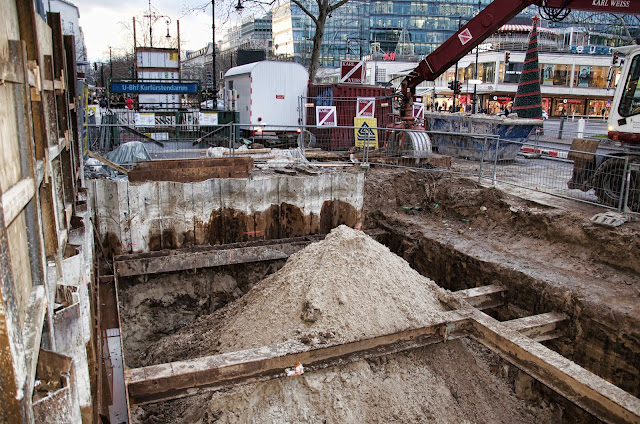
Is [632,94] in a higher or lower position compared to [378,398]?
higher

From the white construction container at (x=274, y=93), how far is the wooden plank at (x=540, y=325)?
11850mm

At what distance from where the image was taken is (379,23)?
99.8 m

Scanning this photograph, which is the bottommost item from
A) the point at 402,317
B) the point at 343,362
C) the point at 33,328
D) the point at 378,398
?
the point at 378,398

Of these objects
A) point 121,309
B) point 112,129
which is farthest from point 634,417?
point 112,129

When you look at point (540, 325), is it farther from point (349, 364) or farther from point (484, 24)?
point (484, 24)

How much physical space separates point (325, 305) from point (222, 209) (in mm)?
3466

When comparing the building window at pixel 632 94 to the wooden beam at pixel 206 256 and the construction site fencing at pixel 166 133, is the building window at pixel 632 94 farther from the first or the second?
the construction site fencing at pixel 166 133

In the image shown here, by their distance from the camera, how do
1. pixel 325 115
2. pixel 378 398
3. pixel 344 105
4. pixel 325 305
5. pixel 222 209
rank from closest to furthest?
pixel 378 398 → pixel 325 305 → pixel 222 209 → pixel 325 115 → pixel 344 105

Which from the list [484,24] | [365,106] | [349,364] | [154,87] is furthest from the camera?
[154,87]

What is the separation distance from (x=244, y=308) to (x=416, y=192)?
6.46 metres

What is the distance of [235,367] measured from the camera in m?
5.09

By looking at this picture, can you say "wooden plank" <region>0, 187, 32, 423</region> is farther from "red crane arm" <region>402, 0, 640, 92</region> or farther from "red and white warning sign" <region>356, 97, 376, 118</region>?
"red and white warning sign" <region>356, 97, 376, 118</region>

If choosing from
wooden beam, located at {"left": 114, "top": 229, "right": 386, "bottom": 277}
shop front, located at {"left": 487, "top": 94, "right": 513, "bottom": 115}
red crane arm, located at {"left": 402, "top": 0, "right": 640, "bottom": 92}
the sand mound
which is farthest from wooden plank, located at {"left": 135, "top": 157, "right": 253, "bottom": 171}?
shop front, located at {"left": 487, "top": 94, "right": 513, "bottom": 115}

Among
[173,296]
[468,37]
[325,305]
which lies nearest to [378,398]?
[325,305]
